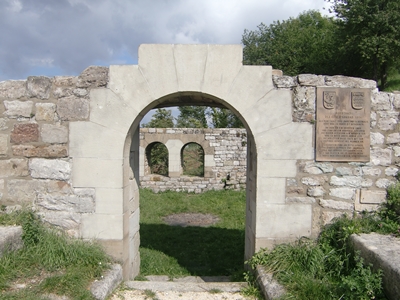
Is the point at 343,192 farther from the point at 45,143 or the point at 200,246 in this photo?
the point at 45,143

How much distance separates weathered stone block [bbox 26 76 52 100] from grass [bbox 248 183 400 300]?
302cm

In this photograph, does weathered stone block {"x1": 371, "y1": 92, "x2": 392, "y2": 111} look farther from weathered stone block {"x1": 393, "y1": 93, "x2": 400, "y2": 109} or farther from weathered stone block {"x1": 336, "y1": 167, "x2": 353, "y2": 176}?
weathered stone block {"x1": 336, "y1": 167, "x2": 353, "y2": 176}

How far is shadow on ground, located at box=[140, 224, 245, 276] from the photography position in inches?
196

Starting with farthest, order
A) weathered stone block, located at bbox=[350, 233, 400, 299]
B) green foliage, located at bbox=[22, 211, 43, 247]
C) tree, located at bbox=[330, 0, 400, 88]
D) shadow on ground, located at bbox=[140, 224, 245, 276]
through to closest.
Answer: tree, located at bbox=[330, 0, 400, 88] → shadow on ground, located at bbox=[140, 224, 245, 276] → green foliage, located at bbox=[22, 211, 43, 247] → weathered stone block, located at bbox=[350, 233, 400, 299]

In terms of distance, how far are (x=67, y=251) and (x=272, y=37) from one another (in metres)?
27.7

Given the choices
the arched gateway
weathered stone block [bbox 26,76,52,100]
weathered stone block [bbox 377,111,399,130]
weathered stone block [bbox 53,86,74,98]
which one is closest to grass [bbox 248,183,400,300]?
the arched gateway

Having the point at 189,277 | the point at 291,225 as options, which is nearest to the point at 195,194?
the point at 189,277

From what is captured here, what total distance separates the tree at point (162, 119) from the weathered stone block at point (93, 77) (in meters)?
13.3

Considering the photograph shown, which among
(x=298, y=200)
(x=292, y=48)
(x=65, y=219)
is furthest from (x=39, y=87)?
(x=292, y=48)

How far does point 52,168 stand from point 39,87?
937mm

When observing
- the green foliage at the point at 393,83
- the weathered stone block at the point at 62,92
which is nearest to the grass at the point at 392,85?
the green foliage at the point at 393,83

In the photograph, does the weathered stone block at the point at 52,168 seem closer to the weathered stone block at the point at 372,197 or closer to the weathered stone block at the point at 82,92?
the weathered stone block at the point at 82,92

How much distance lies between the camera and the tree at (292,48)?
22.3m

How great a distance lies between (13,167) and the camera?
3.77m
